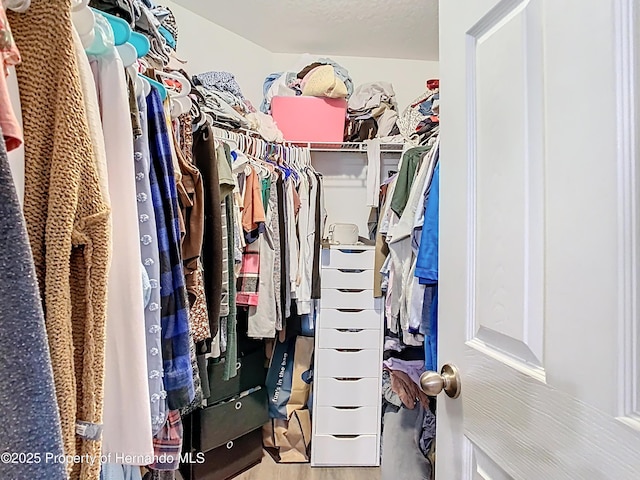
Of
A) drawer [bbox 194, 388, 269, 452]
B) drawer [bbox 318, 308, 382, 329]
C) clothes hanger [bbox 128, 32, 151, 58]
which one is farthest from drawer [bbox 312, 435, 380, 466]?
clothes hanger [bbox 128, 32, 151, 58]

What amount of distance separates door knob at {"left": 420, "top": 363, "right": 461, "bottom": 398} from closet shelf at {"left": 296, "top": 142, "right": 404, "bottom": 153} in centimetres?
187

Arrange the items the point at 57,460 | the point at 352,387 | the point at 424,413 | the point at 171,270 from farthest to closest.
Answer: the point at 352,387, the point at 424,413, the point at 171,270, the point at 57,460

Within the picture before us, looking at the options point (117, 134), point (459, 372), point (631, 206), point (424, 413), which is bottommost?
point (424, 413)

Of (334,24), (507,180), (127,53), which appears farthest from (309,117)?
(507,180)

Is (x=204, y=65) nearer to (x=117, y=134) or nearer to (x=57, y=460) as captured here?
(x=117, y=134)

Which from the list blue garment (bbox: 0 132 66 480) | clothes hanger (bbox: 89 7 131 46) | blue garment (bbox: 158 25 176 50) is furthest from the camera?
blue garment (bbox: 158 25 176 50)

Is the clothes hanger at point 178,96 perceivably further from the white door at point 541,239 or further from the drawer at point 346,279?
the drawer at point 346,279

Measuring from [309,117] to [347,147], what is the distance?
32cm

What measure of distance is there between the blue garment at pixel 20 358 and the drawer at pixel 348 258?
6.55 feet

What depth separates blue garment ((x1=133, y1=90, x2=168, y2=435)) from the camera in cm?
83

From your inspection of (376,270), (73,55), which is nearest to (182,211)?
(73,55)

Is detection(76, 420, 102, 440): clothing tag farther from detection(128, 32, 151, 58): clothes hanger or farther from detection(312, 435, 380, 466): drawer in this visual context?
detection(312, 435, 380, 466): drawer

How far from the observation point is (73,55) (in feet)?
1.84

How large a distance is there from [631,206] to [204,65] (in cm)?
246
